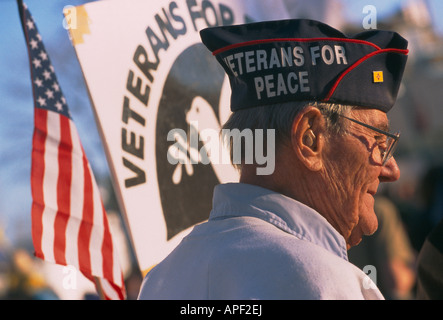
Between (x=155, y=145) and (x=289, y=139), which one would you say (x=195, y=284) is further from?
(x=155, y=145)

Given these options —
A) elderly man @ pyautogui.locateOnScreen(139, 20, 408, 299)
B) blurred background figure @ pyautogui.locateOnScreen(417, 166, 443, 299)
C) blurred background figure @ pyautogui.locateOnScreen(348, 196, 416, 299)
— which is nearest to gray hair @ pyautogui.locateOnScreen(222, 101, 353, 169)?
elderly man @ pyautogui.locateOnScreen(139, 20, 408, 299)

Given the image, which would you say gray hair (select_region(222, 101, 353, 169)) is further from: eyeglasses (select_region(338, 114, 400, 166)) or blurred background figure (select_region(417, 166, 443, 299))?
blurred background figure (select_region(417, 166, 443, 299))

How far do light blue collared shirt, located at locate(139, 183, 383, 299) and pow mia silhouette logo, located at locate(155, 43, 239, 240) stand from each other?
759 millimetres

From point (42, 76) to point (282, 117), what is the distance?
107cm

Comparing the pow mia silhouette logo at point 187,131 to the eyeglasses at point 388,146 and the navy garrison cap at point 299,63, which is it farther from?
the eyeglasses at point 388,146

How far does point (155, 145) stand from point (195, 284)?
1.04m

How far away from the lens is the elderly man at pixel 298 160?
154 centimetres

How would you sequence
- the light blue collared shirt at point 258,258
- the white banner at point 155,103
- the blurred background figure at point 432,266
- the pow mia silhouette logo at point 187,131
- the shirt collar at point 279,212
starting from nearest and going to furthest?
the light blue collared shirt at point 258,258
the shirt collar at point 279,212
the white banner at point 155,103
the pow mia silhouette logo at point 187,131
the blurred background figure at point 432,266

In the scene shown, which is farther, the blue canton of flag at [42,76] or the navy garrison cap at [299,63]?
the blue canton of flag at [42,76]

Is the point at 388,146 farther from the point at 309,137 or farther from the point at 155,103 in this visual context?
the point at 155,103

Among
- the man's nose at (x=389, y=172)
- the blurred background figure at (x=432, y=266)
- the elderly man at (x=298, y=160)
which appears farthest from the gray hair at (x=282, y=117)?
the blurred background figure at (x=432, y=266)

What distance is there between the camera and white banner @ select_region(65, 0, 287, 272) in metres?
2.36

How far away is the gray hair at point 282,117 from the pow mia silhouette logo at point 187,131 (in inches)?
27.4
